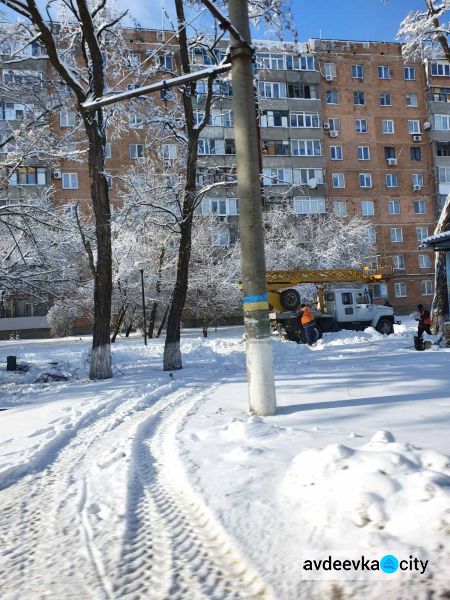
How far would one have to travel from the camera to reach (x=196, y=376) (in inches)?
527

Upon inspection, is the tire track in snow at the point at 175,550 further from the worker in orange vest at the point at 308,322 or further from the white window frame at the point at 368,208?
the white window frame at the point at 368,208

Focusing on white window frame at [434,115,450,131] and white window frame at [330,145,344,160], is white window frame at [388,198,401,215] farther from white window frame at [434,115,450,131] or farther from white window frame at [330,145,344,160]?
white window frame at [434,115,450,131]

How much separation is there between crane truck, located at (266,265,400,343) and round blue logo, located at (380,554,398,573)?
20.5 m

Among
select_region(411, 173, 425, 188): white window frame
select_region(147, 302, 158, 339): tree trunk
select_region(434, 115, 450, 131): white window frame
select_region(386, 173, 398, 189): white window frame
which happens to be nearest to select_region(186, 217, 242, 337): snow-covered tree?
select_region(147, 302, 158, 339): tree trunk

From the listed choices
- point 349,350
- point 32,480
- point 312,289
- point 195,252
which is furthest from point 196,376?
point 312,289

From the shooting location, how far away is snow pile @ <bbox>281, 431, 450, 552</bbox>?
288 cm

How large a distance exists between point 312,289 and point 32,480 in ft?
107

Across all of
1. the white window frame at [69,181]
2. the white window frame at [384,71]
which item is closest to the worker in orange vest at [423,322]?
the white window frame at [69,181]

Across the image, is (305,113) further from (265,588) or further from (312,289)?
(265,588)

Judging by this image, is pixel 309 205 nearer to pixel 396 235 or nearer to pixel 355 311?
pixel 396 235

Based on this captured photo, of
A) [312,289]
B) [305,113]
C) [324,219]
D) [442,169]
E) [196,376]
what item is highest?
[305,113]

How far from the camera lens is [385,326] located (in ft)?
87.0

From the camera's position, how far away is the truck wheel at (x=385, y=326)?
26380 millimetres

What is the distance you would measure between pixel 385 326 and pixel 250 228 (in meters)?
21.2
